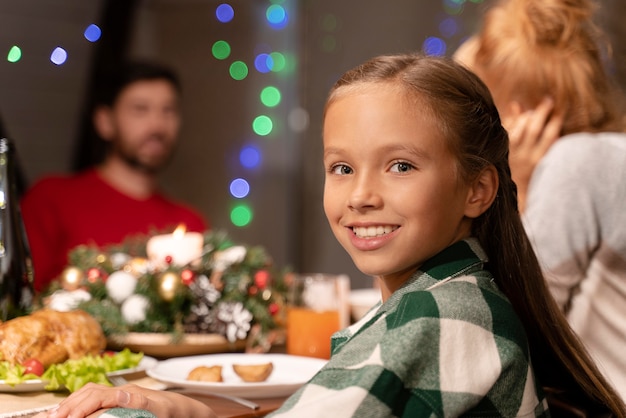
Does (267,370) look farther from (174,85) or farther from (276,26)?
(276,26)

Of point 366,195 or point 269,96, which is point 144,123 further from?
point 366,195

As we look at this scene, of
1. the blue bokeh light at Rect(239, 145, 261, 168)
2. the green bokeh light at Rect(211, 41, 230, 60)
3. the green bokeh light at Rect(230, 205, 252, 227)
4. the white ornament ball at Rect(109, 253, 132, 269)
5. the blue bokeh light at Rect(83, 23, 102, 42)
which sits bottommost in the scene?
the green bokeh light at Rect(230, 205, 252, 227)

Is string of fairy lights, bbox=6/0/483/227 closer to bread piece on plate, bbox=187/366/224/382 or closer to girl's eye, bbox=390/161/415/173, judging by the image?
bread piece on plate, bbox=187/366/224/382

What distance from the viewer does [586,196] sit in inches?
58.9

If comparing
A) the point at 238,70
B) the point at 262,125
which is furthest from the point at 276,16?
the point at 262,125

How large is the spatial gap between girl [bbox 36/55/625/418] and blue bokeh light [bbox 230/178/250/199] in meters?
3.08

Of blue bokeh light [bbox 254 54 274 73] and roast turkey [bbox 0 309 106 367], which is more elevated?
blue bokeh light [bbox 254 54 274 73]

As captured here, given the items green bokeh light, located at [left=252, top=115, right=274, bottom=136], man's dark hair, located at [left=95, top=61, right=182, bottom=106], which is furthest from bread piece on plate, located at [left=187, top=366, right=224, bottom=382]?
green bokeh light, located at [left=252, top=115, right=274, bottom=136]

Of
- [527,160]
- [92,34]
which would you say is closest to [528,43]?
[527,160]

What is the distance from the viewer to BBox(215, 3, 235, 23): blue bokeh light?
4.05 metres

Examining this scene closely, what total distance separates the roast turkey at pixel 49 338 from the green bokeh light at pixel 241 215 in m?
→ 2.85

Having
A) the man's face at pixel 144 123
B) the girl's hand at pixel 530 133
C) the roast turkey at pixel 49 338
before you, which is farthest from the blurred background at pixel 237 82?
the roast turkey at pixel 49 338

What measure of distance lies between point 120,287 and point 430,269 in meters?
0.75

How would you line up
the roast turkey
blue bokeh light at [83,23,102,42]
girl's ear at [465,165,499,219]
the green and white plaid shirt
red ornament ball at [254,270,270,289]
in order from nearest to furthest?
the green and white plaid shirt < girl's ear at [465,165,499,219] < the roast turkey < red ornament ball at [254,270,270,289] < blue bokeh light at [83,23,102,42]
